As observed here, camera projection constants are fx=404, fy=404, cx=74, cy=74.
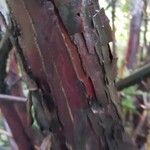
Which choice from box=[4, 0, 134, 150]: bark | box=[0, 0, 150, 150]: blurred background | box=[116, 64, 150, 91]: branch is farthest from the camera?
box=[0, 0, 150, 150]: blurred background

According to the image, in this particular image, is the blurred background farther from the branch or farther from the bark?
the bark

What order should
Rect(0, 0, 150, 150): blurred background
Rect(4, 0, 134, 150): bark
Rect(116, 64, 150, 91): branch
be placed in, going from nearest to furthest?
Rect(4, 0, 134, 150): bark < Rect(116, 64, 150, 91): branch < Rect(0, 0, 150, 150): blurred background

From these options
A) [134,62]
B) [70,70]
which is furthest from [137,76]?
[134,62]

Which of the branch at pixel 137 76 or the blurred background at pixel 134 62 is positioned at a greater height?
the branch at pixel 137 76

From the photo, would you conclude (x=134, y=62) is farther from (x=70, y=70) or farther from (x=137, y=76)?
(x=70, y=70)

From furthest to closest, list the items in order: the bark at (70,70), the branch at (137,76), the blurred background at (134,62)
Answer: the blurred background at (134,62) < the branch at (137,76) < the bark at (70,70)

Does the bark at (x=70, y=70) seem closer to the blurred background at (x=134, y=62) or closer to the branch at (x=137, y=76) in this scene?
the branch at (x=137, y=76)

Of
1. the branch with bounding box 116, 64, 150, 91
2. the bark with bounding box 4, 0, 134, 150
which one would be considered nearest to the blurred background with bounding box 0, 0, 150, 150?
the branch with bounding box 116, 64, 150, 91

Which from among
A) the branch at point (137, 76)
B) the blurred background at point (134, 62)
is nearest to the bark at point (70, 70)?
the branch at point (137, 76)

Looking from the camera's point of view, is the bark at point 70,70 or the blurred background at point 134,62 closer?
the bark at point 70,70

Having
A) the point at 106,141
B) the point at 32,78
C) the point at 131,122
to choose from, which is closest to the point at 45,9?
the point at 32,78
